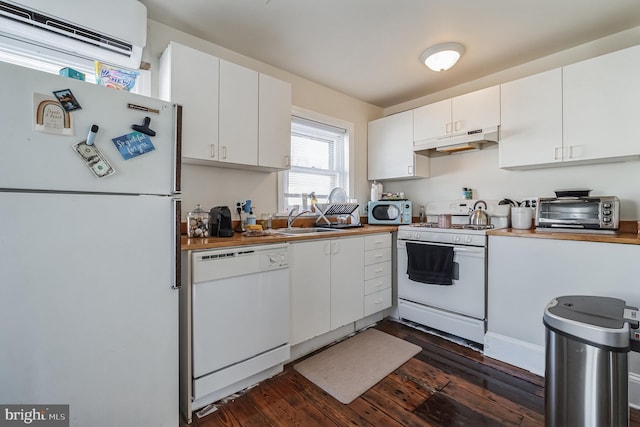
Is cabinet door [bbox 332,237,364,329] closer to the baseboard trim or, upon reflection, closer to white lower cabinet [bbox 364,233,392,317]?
white lower cabinet [bbox 364,233,392,317]

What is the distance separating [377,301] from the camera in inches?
103

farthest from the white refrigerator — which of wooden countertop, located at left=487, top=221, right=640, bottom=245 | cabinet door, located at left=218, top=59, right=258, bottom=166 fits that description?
wooden countertop, located at left=487, top=221, right=640, bottom=245

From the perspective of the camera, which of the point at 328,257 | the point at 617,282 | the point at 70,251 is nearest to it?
the point at 70,251

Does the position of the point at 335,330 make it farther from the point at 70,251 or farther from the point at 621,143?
the point at 621,143

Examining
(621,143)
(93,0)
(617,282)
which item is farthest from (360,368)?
(93,0)

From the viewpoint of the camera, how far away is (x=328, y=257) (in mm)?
2172

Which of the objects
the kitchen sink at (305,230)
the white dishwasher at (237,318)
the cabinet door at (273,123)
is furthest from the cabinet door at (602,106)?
the white dishwasher at (237,318)

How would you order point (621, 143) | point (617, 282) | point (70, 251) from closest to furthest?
point (70, 251) < point (617, 282) < point (621, 143)

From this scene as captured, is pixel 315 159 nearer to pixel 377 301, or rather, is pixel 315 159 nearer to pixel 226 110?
pixel 226 110

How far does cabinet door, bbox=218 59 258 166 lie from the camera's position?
1970 millimetres

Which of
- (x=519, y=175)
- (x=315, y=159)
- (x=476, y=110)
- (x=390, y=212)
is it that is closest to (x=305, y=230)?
(x=315, y=159)

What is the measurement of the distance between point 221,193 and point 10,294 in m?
1.37

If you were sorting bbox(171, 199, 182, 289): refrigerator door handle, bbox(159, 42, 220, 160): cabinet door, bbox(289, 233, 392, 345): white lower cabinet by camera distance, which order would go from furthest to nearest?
bbox(289, 233, 392, 345): white lower cabinet, bbox(159, 42, 220, 160): cabinet door, bbox(171, 199, 182, 289): refrigerator door handle

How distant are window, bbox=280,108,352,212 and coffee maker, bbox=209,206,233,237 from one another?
0.83m
